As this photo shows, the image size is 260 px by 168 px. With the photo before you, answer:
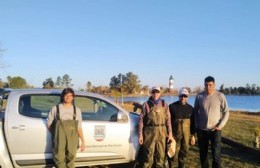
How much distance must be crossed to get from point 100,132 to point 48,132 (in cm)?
95

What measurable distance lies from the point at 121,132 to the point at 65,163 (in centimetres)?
125

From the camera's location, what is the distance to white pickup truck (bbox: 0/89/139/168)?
5879mm

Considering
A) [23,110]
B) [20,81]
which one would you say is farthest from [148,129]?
[20,81]

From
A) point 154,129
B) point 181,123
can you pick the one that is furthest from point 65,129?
point 181,123

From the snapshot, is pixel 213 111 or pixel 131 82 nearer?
pixel 213 111

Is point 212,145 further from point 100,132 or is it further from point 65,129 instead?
point 65,129

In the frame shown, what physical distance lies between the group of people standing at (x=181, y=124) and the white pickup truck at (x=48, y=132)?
41 cm

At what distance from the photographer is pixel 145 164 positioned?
643 centimetres

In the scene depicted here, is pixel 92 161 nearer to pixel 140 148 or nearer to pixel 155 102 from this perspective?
pixel 140 148

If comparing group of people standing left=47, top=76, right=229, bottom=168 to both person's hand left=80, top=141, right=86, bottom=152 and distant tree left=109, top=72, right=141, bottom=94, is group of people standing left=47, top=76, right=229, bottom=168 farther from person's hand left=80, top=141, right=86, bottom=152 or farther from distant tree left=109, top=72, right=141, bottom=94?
distant tree left=109, top=72, right=141, bottom=94

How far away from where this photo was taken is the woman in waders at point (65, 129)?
18.5 ft

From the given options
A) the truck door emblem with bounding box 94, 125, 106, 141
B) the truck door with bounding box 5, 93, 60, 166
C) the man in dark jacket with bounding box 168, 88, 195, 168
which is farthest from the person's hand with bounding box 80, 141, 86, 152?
the man in dark jacket with bounding box 168, 88, 195, 168

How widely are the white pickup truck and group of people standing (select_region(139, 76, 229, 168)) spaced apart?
409 mm

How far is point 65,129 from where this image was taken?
18.5 feet
